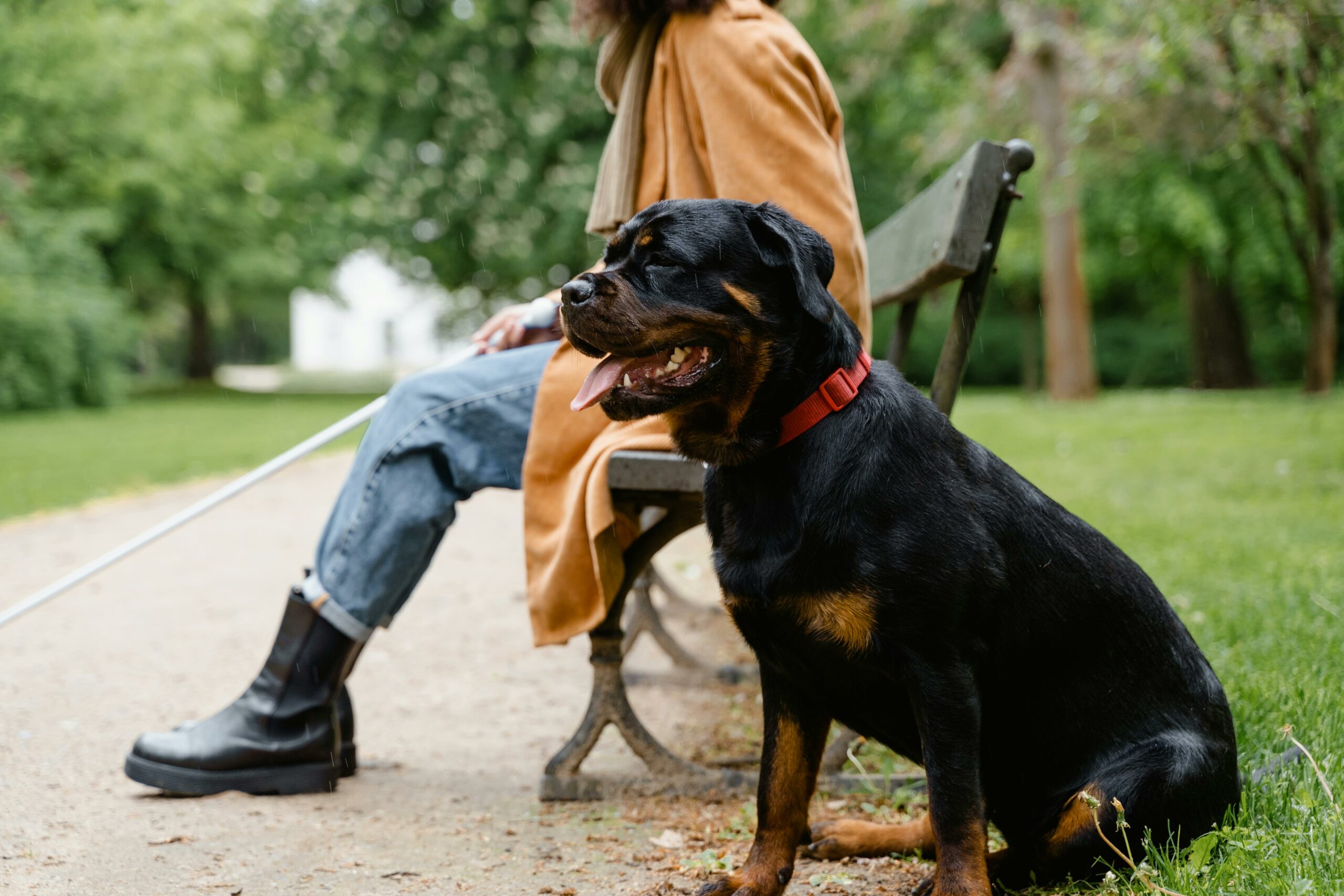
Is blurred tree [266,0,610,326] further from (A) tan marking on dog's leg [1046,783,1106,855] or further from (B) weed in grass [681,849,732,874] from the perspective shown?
(A) tan marking on dog's leg [1046,783,1106,855]

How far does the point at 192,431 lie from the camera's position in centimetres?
1806

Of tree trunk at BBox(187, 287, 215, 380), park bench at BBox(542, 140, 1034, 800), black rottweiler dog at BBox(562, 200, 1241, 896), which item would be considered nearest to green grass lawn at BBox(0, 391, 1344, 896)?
black rottweiler dog at BBox(562, 200, 1241, 896)

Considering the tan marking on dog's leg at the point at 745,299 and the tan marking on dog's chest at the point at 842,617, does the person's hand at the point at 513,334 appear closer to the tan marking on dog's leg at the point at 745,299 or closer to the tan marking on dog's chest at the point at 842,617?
the tan marking on dog's leg at the point at 745,299

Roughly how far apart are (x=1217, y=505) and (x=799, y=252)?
6668 mm

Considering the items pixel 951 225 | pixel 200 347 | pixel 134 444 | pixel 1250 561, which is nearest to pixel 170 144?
pixel 200 347

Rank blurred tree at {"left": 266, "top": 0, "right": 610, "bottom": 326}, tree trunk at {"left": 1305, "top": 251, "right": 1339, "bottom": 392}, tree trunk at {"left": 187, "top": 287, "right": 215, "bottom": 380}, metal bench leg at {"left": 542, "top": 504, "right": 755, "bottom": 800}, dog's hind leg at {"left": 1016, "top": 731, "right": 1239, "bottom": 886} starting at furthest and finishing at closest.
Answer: tree trunk at {"left": 187, "top": 287, "right": 215, "bottom": 380} < blurred tree at {"left": 266, "top": 0, "right": 610, "bottom": 326} < tree trunk at {"left": 1305, "top": 251, "right": 1339, "bottom": 392} < metal bench leg at {"left": 542, "top": 504, "right": 755, "bottom": 800} < dog's hind leg at {"left": 1016, "top": 731, "right": 1239, "bottom": 886}

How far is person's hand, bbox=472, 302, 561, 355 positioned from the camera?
3.96m

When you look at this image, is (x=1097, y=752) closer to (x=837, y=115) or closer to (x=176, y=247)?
(x=837, y=115)

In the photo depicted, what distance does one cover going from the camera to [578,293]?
251cm

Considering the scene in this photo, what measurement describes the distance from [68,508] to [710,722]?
7.17 meters

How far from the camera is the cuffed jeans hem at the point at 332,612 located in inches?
132

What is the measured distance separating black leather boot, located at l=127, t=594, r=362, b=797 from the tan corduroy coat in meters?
0.65

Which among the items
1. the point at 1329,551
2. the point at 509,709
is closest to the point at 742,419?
the point at 509,709

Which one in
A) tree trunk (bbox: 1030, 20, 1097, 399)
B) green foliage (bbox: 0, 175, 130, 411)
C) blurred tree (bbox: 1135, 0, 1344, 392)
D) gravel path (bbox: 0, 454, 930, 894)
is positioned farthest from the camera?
green foliage (bbox: 0, 175, 130, 411)
